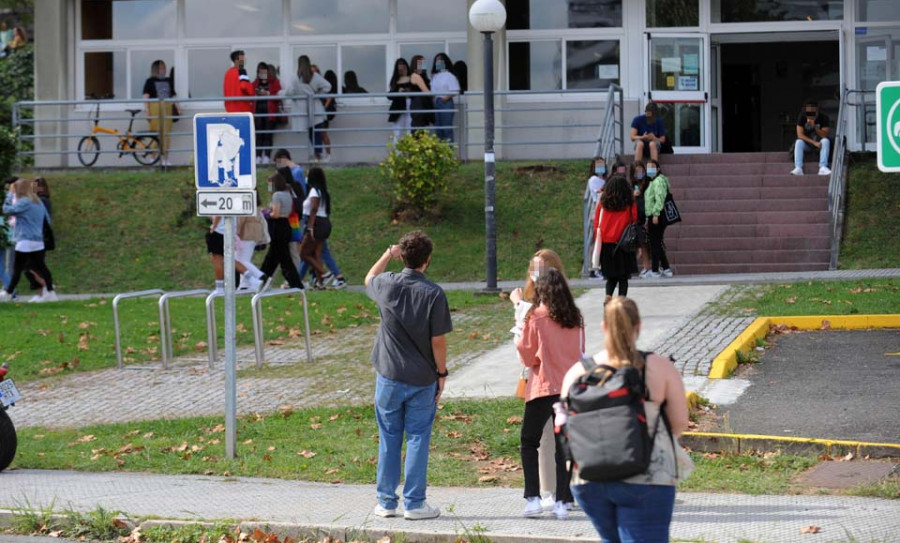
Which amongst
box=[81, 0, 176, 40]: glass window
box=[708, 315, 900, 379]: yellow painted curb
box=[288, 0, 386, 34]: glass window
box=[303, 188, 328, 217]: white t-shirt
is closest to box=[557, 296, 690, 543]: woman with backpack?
box=[708, 315, 900, 379]: yellow painted curb

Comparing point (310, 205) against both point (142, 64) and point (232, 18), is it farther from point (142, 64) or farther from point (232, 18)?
point (142, 64)

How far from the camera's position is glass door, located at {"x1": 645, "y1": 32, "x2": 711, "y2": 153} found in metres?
26.5

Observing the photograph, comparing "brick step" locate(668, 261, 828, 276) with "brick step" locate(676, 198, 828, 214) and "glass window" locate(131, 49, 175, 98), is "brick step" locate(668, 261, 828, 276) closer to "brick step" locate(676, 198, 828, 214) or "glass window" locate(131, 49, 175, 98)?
"brick step" locate(676, 198, 828, 214)

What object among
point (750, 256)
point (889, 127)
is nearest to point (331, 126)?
point (750, 256)

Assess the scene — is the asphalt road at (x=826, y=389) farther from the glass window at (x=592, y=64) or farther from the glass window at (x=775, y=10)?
the glass window at (x=775, y=10)

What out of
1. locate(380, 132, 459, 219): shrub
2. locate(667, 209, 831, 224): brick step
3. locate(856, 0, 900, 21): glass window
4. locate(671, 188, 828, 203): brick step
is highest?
locate(856, 0, 900, 21): glass window

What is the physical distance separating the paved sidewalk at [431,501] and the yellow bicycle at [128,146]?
59.6 ft

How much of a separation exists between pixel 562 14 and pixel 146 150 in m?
8.96

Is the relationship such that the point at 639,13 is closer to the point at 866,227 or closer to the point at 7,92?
the point at 866,227

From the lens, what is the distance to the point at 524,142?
85.0 ft

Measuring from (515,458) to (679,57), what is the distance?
1830 centimetres

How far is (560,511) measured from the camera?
791 centimetres

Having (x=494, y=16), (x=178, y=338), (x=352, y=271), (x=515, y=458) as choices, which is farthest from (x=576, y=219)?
(x=515, y=458)

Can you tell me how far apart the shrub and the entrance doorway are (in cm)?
1042
